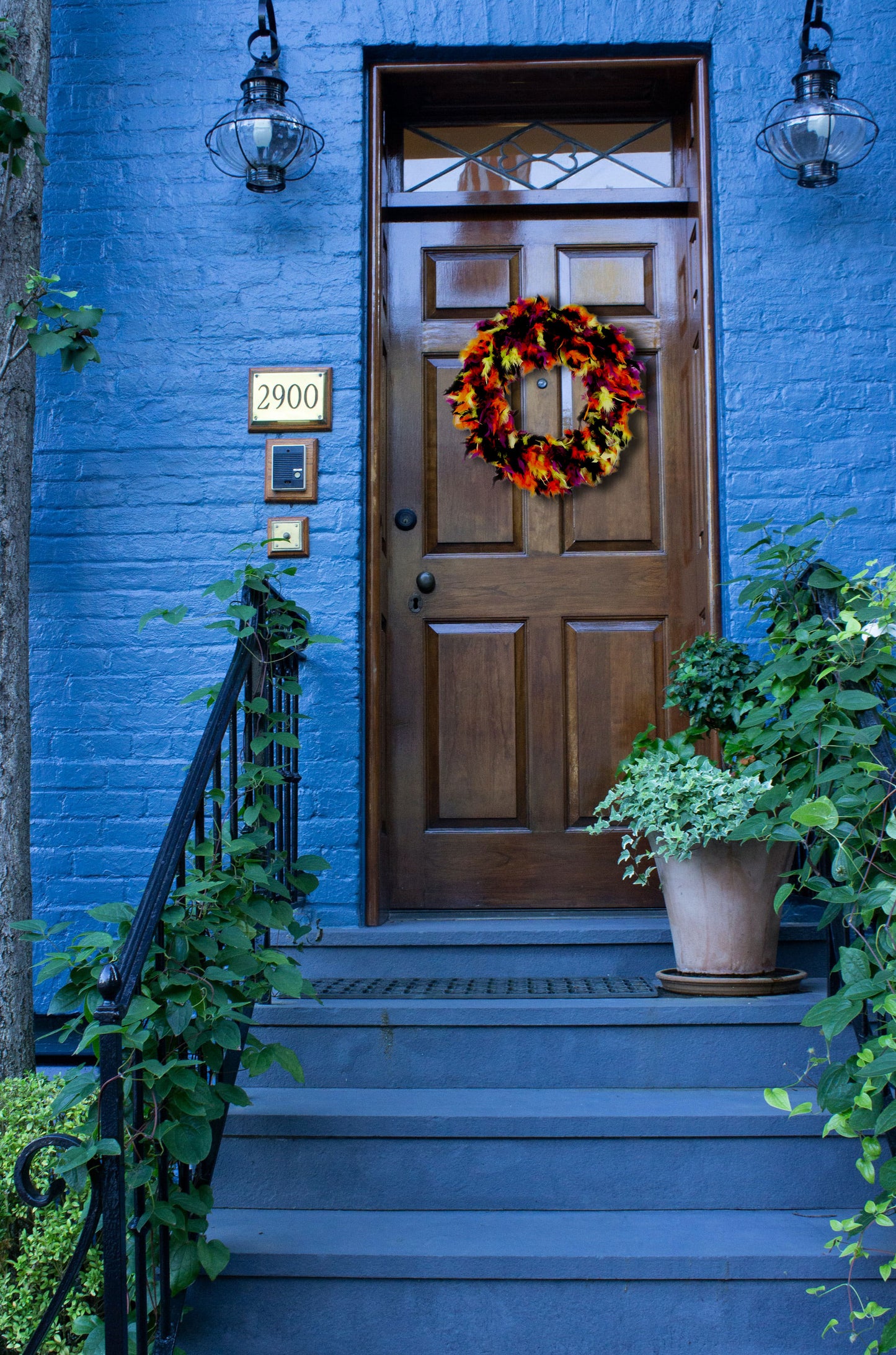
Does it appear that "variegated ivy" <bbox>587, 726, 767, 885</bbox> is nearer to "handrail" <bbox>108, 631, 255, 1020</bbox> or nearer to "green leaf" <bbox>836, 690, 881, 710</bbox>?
"green leaf" <bbox>836, 690, 881, 710</bbox>

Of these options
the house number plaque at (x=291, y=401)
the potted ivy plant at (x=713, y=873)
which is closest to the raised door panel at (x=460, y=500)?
the house number plaque at (x=291, y=401)

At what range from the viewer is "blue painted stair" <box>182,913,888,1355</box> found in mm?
2074

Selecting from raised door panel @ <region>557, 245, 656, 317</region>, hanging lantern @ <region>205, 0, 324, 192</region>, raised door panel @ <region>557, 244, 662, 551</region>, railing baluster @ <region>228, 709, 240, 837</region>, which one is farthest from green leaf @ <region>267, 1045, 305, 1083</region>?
raised door panel @ <region>557, 245, 656, 317</region>

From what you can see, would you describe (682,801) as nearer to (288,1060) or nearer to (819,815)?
(819,815)

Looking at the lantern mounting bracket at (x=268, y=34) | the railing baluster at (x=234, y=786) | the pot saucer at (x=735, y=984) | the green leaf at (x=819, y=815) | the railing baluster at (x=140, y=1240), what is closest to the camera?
the railing baluster at (x=140, y=1240)

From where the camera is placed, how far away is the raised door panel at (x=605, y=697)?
3629 mm

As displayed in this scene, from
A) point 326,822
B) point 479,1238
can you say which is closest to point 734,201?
point 326,822

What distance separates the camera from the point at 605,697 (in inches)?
144

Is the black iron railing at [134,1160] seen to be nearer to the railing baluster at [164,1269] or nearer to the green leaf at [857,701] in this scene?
the railing baluster at [164,1269]

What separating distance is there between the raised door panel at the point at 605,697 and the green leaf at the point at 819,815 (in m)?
1.54

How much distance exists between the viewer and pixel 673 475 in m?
3.72

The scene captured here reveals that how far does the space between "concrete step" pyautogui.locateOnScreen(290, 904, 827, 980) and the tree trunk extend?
2.28 feet

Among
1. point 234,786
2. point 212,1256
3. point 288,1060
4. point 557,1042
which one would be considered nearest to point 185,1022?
point 288,1060

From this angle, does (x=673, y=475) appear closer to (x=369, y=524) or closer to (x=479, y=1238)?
(x=369, y=524)
